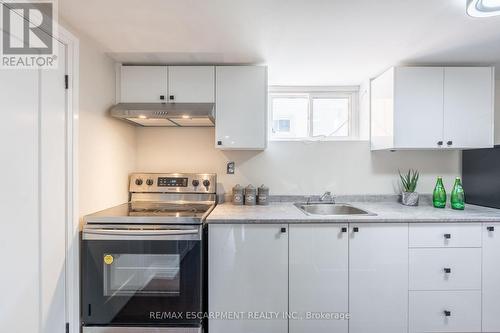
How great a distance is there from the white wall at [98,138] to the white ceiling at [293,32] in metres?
0.15

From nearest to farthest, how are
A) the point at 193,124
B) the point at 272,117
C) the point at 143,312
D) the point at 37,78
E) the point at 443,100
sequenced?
the point at 37,78, the point at 143,312, the point at 443,100, the point at 193,124, the point at 272,117

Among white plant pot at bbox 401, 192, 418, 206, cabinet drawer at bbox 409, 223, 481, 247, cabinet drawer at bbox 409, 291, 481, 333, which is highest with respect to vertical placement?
white plant pot at bbox 401, 192, 418, 206

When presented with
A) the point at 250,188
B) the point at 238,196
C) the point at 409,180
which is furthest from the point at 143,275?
the point at 409,180

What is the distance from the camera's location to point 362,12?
137 centimetres

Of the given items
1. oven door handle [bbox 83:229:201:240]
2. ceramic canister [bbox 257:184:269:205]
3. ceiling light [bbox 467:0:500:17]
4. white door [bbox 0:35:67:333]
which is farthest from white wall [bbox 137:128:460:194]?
ceiling light [bbox 467:0:500:17]

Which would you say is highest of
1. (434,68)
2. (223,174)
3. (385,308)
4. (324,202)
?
(434,68)

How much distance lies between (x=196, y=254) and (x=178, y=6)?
1449mm

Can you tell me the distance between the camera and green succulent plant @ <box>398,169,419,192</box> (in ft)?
7.72

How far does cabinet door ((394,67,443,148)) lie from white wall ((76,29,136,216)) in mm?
2258

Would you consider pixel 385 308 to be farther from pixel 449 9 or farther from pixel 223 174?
pixel 449 9

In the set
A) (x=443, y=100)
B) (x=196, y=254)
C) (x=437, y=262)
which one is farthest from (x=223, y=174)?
(x=443, y=100)

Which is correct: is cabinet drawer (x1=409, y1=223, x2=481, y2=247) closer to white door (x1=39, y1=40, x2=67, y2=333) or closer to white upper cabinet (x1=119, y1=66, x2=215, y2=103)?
white upper cabinet (x1=119, y1=66, x2=215, y2=103)

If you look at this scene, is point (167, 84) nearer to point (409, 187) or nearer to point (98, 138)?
point (98, 138)

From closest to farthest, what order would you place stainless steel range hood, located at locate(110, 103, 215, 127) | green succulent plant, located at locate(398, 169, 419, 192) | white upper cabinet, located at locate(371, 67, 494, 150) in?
stainless steel range hood, located at locate(110, 103, 215, 127) < white upper cabinet, located at locate(371, 67, 494, 150) < green succulent plant, located at locate(398, 169, 419, 192)
